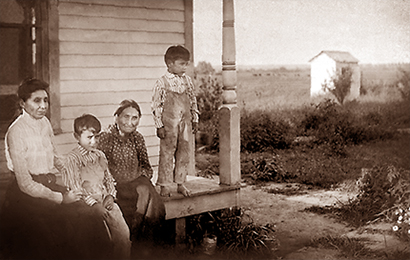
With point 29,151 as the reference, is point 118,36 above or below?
above

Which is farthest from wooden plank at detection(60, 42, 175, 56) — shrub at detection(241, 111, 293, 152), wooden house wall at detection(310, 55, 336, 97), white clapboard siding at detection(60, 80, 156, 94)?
wooden house wall at detection(310, 55, 336, 97)

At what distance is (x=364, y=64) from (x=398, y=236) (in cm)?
801

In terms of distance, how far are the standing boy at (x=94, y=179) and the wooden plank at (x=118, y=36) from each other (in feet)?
5.34

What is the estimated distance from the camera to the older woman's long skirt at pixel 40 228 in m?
4.34

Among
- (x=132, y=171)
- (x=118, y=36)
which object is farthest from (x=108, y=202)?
(x=118, y=36)

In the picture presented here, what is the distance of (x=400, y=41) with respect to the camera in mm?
11578

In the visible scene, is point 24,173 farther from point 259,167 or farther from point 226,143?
point 259,167

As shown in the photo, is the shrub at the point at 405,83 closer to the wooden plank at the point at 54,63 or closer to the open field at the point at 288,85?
the open field at the point at 288,85

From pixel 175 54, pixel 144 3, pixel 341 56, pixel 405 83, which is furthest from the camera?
pixel 341 56

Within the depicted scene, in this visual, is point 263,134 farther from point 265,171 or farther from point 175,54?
point 175,54

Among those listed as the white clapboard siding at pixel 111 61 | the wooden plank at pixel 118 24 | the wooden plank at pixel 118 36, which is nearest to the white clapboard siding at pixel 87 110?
the white clapboard siding at pixel 111 61

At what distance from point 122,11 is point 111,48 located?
46cm

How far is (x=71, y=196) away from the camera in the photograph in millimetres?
4406

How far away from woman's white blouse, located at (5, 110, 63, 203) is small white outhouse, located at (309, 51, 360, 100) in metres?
10.5
